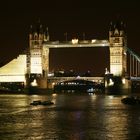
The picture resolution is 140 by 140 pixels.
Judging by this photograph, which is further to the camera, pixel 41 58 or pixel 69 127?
pixel 41 58

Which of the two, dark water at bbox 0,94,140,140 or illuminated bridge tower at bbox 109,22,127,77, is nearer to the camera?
dark water at bbox 0,94,140,140

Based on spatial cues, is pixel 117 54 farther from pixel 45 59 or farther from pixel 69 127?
pixel 69 127

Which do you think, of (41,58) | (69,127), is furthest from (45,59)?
(69,127)

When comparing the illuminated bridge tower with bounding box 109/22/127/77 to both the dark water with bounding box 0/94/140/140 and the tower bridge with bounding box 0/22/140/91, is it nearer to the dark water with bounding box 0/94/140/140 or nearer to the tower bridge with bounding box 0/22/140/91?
the tower bridge with bounding box 0/22/140/91

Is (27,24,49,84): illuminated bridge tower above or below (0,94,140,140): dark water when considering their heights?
above

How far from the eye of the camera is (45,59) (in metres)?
117

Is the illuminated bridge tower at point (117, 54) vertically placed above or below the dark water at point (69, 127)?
above

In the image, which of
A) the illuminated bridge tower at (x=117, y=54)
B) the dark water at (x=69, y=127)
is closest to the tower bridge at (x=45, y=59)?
the illuminated bridge tower at (x=117, y=54)

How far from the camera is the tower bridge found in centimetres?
11068

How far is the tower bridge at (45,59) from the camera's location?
4357 inches

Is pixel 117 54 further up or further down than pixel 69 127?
further up

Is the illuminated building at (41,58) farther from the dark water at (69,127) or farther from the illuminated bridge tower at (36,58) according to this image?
the dark water at (69,127)

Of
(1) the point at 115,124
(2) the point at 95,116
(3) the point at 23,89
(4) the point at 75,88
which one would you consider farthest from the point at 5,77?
(1) the point at 115,124

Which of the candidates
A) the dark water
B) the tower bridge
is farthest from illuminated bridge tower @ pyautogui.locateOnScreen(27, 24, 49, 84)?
the dark water
